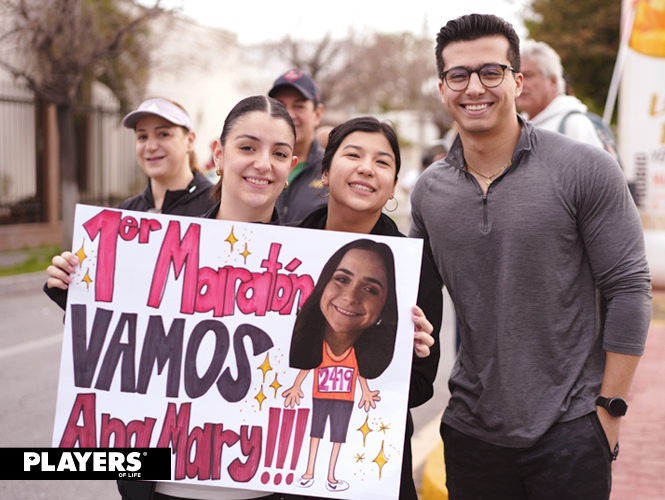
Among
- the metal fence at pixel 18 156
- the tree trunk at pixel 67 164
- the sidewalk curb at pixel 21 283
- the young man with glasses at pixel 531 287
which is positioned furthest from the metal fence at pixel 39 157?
the young man with glasses at pixel 531 287

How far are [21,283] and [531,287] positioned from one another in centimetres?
1007

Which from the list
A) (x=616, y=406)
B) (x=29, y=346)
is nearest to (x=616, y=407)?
(x=616, y=406)

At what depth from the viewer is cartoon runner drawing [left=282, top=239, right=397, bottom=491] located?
2.09 meters

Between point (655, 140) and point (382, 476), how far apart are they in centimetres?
927

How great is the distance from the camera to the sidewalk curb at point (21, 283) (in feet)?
33.5

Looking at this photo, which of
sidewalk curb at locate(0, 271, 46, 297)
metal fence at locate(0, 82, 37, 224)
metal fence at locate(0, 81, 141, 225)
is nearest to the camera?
sidewalk curb at locate(0, 271, 46, 297)

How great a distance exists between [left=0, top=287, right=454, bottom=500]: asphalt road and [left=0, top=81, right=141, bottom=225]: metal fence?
6011mm

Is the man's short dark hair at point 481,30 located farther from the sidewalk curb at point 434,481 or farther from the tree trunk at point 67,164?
the tree trunk at point 67,164

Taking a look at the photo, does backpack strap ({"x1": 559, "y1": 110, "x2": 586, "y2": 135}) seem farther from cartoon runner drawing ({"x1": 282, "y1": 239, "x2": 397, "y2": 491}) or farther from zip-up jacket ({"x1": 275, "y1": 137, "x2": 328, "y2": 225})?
cartoon runner drawing ({"x1": 282, "y1": 239, "x2": 397, "y2": 491})

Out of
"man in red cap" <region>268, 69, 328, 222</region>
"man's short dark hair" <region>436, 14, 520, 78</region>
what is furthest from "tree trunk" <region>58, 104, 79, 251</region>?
"man's short dark hair" <region>436, 14, 520, 78</region>

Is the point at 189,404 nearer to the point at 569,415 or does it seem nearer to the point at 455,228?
the point at 455,228

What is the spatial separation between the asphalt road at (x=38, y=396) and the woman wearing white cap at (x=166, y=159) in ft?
6.12

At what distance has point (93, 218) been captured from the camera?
7.21 ft

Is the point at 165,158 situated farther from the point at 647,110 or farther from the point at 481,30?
the point at 647,110
